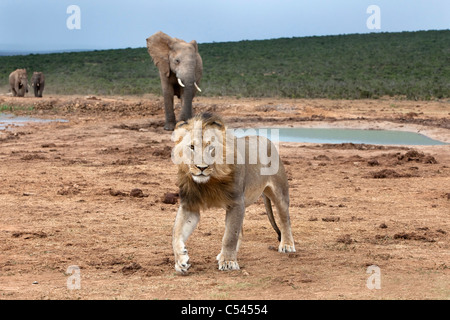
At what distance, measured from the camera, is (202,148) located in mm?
5773

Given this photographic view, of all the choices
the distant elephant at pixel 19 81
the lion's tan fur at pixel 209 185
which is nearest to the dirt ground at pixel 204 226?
the lion's tan fur at pixel 209 185

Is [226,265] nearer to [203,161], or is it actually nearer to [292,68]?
[203,161]

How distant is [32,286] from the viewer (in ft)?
18.8

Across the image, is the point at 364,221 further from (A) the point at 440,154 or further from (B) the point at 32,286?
(A) the point at 440,154

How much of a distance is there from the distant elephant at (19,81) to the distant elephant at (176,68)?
15.0 metres

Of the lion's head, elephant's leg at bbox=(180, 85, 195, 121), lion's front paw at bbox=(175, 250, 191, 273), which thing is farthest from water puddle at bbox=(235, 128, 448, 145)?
lion's front paw at bbox=(175, 250, 191, 273)

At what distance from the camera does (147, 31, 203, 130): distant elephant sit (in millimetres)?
19422

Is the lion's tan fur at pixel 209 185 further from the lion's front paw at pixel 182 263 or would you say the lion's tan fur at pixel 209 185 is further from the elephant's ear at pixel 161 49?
the elephant's ear at pixel 161 49

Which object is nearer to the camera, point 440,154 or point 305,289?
point 305,289

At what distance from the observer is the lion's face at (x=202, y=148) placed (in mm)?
5766

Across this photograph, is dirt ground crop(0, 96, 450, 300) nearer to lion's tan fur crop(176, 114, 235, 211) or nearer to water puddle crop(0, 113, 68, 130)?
lion's tan fur crop(176, 114, 235, 211)
